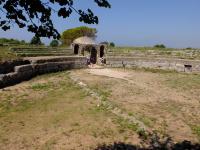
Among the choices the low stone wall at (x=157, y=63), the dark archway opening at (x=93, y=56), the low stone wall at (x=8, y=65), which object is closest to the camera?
the low stone wall at (x=8, y=65)

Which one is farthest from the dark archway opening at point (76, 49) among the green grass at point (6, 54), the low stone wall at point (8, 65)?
the low stone wall at point (8, 65)

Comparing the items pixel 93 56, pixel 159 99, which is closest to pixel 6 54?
pixel 93 56

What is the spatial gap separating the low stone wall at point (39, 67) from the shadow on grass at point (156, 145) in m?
11.6

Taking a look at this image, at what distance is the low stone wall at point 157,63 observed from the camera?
34219mm

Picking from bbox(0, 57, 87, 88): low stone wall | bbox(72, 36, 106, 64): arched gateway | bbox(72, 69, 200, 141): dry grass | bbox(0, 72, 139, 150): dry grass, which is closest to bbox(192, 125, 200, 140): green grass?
bbox(72, 69, 200, 141): dry grass

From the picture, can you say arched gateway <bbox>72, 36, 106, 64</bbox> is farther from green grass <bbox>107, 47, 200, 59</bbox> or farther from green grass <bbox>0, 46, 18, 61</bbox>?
green grass <bbox>0, 46, 18, 61</bbox>

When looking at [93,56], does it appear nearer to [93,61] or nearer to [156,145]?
[93,61]

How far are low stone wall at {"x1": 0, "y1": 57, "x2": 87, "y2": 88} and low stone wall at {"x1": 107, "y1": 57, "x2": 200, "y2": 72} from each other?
391cm

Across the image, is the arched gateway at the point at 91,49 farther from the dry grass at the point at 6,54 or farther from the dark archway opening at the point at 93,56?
the dry grass at the point at 6,54

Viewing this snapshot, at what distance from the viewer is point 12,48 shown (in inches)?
1188

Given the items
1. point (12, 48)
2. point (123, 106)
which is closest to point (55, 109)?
point (123, 106)

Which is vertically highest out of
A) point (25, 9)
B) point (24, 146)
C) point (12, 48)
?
point (25, 9)

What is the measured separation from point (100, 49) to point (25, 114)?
75.7 ft

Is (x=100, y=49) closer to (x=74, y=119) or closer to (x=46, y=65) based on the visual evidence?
(x=46, y=65)
